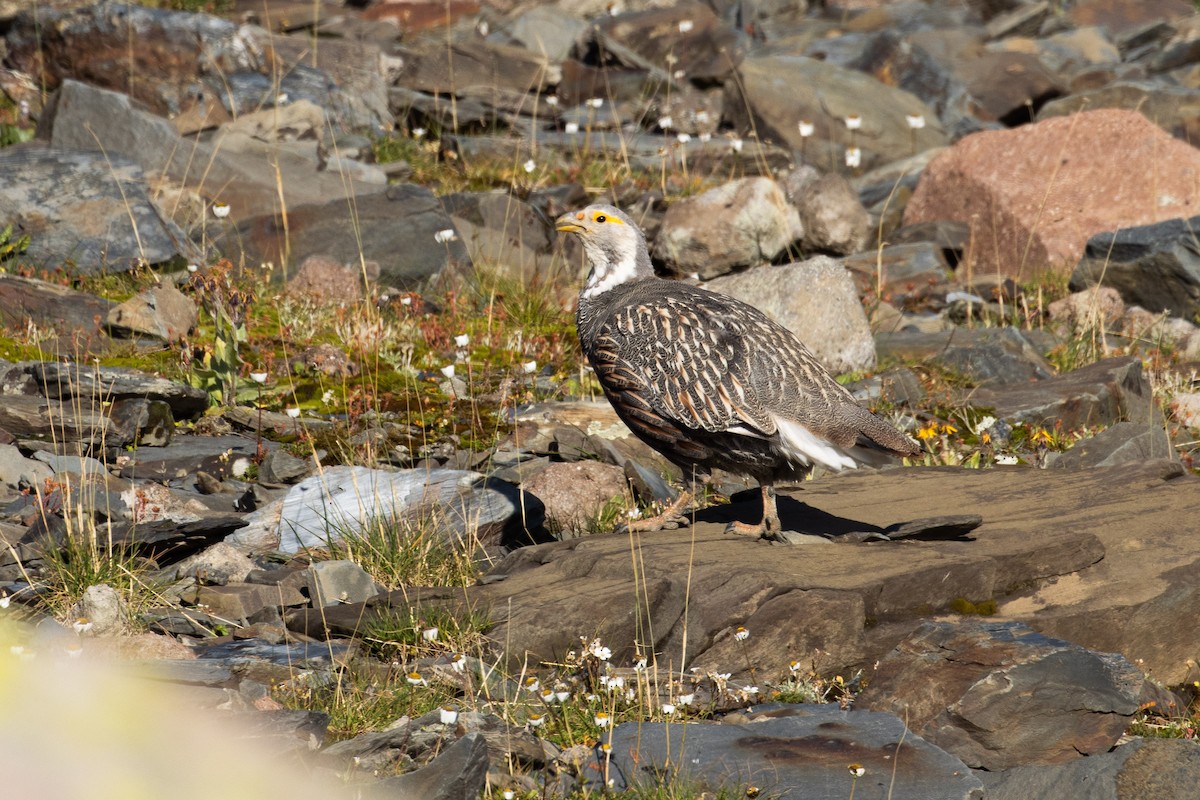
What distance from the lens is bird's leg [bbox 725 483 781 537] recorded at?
6.80m

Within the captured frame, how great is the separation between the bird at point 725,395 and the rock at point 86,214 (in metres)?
5.95

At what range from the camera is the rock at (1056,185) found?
14859 mm

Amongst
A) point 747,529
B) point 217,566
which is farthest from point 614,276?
point 217,566

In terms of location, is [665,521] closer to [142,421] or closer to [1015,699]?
[1015,699]

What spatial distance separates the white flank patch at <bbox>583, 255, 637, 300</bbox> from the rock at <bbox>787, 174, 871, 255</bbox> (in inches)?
291

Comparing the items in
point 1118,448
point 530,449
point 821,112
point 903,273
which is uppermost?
point 1118,448

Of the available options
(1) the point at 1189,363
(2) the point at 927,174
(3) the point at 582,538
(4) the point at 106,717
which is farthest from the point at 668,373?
(2) the point at 927,174

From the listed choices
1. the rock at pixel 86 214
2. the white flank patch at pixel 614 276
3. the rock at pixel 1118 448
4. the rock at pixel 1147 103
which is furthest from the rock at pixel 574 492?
the rock at pixel 1147 103

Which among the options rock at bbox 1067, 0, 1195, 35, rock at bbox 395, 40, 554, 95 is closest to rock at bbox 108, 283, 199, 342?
rock at bbox 395, 40, 554, 95

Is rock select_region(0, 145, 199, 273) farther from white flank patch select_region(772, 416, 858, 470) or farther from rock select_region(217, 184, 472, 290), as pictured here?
white flank patch select_region(772, 416, 858, 470)

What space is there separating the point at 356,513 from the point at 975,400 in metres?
5.13

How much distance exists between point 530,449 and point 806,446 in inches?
111

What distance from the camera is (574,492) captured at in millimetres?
7957

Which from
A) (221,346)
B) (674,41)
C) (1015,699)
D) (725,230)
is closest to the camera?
(1015,699)
